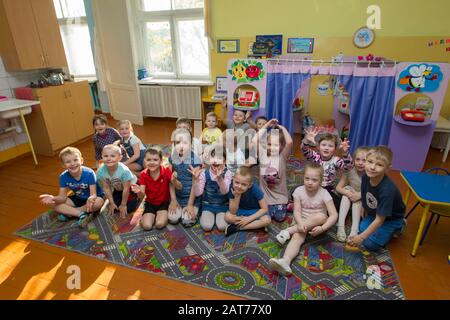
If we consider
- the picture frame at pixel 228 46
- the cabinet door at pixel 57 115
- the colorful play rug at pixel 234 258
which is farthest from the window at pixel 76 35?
the colorful play rug at pixel 234 258

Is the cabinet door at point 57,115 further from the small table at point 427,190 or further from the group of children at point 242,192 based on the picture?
the small table at point 427,190

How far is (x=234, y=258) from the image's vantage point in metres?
2.26

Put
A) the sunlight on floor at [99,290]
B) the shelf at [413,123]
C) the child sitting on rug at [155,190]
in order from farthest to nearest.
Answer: the shelf at [413,123], the child sitting on rug at [155,190], the sunlight on floor at [99,290]

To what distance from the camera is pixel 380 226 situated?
227 centimetres

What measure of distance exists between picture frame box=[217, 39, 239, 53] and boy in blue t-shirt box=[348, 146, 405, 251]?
11.7 ft

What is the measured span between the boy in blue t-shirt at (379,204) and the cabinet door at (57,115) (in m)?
4.29

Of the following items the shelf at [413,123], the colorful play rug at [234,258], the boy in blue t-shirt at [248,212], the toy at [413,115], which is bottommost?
the colorful play rug at [234,258]

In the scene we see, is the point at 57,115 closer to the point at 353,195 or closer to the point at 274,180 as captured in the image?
the point at 274,180

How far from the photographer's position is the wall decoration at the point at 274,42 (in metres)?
4.70

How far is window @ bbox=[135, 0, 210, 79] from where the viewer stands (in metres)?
5.38

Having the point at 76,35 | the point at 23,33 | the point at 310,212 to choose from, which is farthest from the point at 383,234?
the point at 76,35

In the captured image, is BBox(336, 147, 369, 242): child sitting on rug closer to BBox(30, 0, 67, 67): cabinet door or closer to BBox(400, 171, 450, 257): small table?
BBox(400, 171, 450, 257): small table
